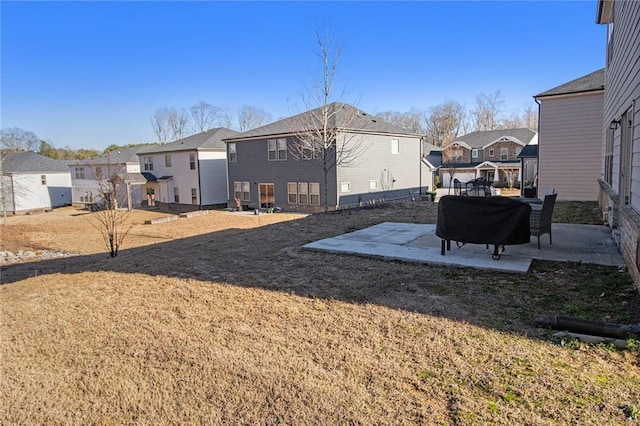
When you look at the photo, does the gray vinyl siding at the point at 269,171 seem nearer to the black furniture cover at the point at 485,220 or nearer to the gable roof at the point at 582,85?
the gable roof at the point at 582,85

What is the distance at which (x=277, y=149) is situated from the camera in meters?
26.7

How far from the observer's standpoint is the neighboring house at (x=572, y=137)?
1483 centimetres

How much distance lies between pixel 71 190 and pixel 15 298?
139 ft

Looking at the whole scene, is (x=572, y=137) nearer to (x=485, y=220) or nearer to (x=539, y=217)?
(x=539, y=217)

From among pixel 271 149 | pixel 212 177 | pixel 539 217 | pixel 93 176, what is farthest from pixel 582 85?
pixel 93 176

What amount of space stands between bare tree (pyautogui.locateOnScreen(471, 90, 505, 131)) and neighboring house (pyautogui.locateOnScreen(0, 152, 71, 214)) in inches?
2077

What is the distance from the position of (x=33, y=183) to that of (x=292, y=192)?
28.6 meters

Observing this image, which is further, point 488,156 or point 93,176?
point 488,156

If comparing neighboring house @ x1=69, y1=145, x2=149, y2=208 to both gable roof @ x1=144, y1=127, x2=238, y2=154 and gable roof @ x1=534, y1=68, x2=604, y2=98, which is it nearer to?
gable roof @ x1=144, y1=127, x2=238, y2=154

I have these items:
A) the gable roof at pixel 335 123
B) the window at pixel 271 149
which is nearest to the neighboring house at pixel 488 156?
the gable roof at pixel 335 123

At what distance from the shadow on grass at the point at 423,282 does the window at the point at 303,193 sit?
1704cm

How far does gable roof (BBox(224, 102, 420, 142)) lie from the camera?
23.5m

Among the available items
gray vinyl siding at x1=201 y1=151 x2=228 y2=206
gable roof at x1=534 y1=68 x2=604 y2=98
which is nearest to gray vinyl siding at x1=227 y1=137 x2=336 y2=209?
gray vinyl siding at x1=201 y1=151 x2=228 y2=206

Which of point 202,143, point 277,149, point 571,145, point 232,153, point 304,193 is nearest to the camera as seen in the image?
point 571,145
